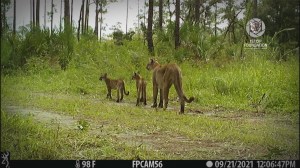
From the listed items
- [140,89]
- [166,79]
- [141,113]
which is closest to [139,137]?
[141,113]

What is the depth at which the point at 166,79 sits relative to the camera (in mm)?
4074

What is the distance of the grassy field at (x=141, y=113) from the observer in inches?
101

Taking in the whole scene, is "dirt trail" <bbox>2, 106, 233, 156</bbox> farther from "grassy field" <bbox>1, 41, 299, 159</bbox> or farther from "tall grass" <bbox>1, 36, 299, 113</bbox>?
"tall grass" <bbox>1, 36, 299, 113</bbox>

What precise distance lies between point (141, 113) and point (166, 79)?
2.08ft

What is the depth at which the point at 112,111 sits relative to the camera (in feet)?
10.5

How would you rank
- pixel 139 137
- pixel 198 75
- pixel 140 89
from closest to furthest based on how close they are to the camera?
pixel 139 137
pixel 198 75
pixel 140 89

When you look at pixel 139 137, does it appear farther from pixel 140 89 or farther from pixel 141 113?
pixel 140 89

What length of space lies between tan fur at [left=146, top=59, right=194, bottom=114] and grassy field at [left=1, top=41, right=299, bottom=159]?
0.27ft

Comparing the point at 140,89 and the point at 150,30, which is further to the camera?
the point at 140,89

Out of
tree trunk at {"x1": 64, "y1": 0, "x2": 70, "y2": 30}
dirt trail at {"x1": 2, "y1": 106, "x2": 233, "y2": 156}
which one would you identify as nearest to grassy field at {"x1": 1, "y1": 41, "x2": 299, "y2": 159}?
dirt trail at {"x1": 2, "y1": 106, "x2": 233, "y2": 156}

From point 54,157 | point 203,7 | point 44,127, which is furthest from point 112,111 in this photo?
point 203,7

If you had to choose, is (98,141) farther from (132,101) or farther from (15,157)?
(132,101)

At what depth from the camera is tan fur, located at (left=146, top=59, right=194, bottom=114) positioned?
11.5 feet

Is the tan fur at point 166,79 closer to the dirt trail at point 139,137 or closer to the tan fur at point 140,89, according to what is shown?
the tan fur at point 140,89
